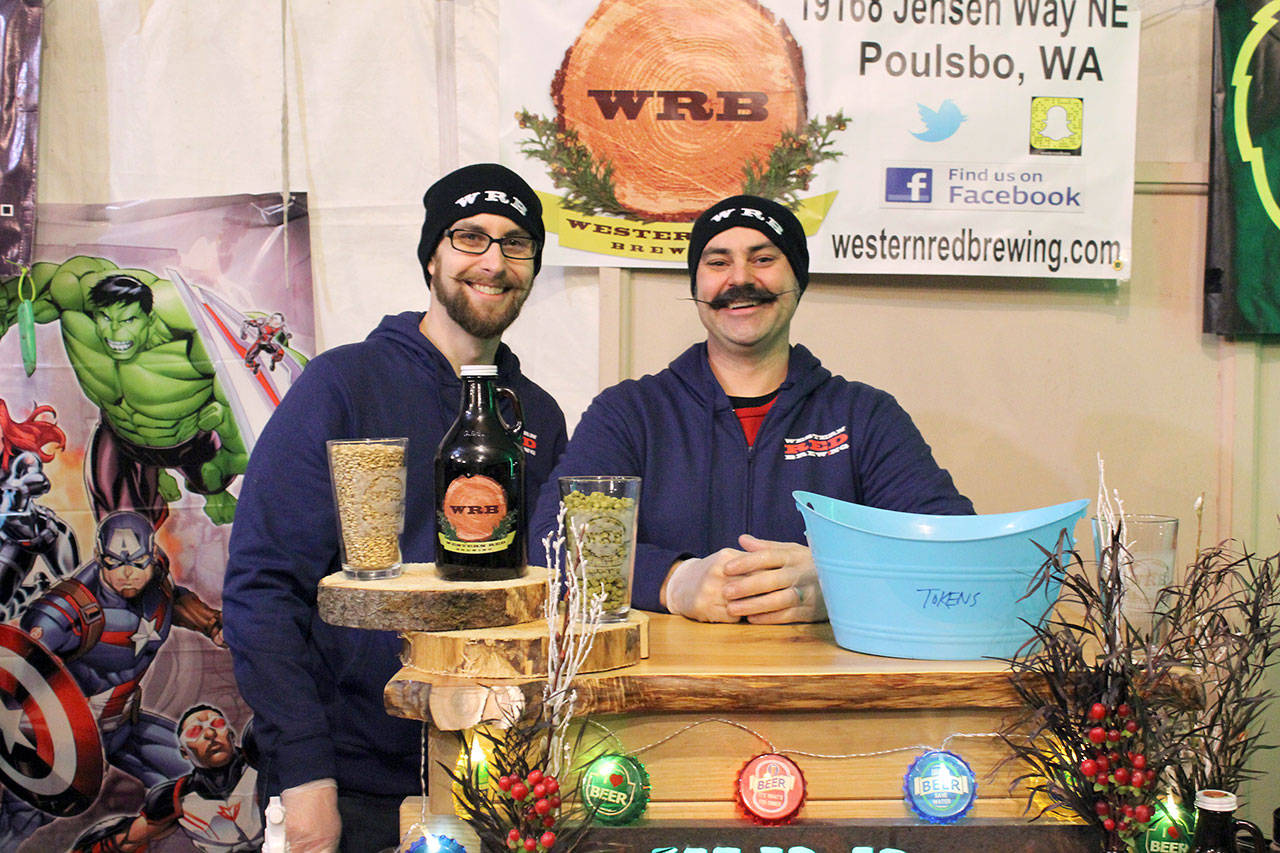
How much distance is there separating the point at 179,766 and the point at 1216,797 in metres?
2.26

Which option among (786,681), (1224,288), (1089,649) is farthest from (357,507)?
(1224,288)

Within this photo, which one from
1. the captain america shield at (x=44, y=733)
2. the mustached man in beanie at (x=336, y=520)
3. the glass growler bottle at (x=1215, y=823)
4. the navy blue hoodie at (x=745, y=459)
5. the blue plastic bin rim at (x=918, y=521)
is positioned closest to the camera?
the glass growler bottle at (x=1215, y=823)

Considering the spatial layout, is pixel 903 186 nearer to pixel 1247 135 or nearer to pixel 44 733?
pixel 1247 135

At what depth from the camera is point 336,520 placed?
1.67 meters

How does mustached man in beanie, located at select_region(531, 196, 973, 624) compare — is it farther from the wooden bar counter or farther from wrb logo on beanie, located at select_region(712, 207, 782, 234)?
the wooden bar counter

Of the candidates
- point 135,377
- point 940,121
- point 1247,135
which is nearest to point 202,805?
A: point 135,377

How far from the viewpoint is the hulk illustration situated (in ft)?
8.14

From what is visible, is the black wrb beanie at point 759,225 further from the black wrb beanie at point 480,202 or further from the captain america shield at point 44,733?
the captain america shield at point 44,733

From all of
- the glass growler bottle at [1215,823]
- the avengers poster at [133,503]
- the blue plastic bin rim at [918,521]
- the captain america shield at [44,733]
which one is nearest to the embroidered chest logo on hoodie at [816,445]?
the blue plastic bin rim at [918,521]

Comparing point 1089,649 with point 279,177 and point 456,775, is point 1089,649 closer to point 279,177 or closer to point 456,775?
point 456,775

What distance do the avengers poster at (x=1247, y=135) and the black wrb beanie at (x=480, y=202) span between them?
1858 mm

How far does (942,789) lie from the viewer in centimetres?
109

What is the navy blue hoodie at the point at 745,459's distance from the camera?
1.74m

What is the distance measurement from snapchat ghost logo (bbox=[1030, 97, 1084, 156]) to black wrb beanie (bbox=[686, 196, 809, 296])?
3.44ft
